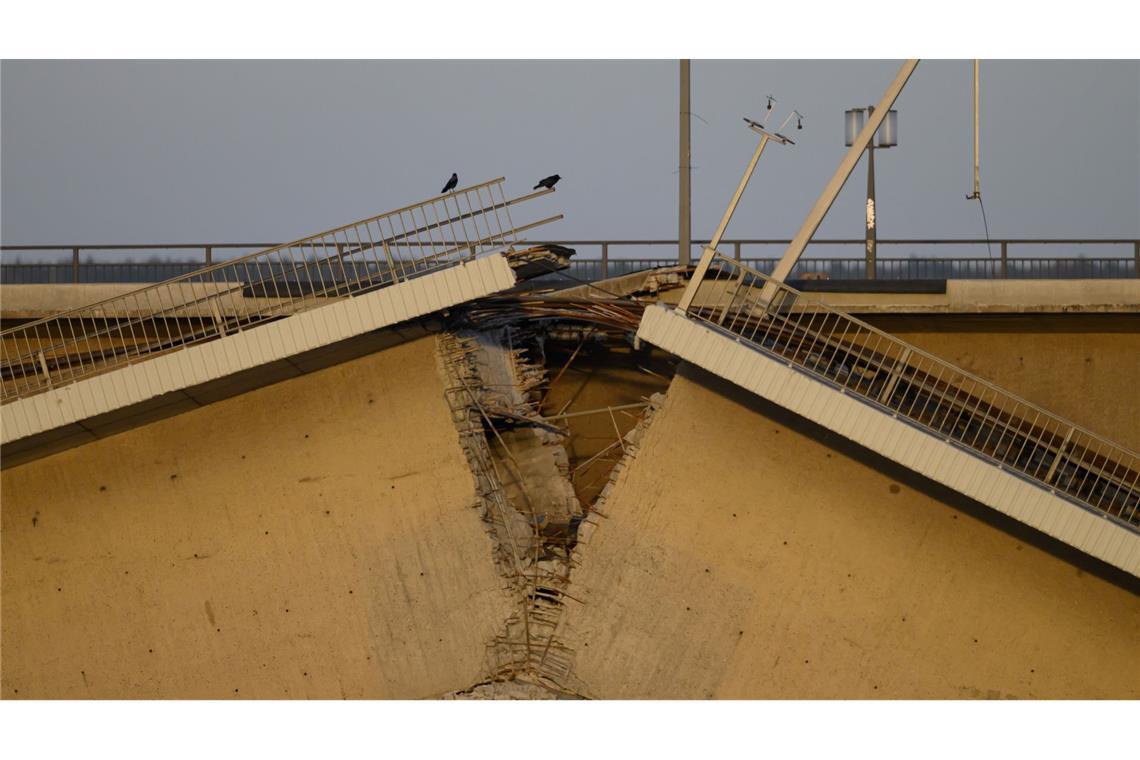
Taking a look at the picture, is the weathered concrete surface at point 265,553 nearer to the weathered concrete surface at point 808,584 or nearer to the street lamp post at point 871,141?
the weathered concrete surface at point 808,584

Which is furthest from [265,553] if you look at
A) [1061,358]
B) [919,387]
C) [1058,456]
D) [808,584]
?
[1061,358]

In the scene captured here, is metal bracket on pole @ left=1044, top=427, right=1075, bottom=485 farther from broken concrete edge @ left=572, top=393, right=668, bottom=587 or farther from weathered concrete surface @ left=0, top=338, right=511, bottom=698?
weathered concrete surface @ left=0, top=338, right=511, bottom=698

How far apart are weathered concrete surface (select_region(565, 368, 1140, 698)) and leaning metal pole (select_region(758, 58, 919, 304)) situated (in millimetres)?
1104

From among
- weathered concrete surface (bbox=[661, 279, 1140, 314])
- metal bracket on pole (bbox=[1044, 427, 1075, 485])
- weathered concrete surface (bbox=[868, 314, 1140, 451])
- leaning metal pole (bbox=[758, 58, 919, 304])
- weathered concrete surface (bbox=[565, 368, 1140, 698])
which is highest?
leaning metal pole (bbox=[758, 58, 919, 304])

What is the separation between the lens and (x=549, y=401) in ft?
37.4

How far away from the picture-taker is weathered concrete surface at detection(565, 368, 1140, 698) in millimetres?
10180

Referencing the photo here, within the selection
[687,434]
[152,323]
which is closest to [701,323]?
[687,434]

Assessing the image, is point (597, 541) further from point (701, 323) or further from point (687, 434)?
point (701, 323)

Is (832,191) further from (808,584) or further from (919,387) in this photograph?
(808,584)

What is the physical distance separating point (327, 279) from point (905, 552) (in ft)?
18.4

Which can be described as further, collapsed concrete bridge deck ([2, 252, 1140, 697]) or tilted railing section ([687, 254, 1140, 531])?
collapsed concrete bridge deck ([2, 252, 1140, 697])

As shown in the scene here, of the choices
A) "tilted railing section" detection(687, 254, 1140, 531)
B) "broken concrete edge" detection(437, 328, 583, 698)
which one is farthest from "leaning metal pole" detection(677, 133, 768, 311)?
"broken concrete edge" detection(437, 328, 583, 698)

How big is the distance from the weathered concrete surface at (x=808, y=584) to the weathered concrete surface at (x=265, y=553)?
52.2 inches

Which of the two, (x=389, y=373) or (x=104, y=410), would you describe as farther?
(x=389, y=373)
